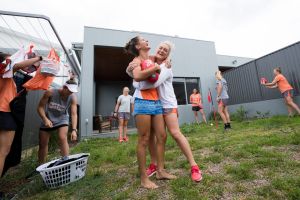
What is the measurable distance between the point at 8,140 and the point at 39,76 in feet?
2.56

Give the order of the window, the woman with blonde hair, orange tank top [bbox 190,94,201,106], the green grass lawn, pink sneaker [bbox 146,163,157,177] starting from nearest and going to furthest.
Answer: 1. the green grass lawn
2. the woman with blonde hair
3. pink sneaker [bbox 146,163,157,177]
4. orange tank top [bbox 190,94,201,106]
5. the window

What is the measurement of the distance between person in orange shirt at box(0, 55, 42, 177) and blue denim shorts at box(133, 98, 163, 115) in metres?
1.22

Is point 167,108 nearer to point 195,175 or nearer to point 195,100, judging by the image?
point 195,175

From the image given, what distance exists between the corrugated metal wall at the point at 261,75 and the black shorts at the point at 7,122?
8224 mm

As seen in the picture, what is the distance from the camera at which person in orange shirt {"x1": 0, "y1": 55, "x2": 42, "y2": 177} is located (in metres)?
2.05

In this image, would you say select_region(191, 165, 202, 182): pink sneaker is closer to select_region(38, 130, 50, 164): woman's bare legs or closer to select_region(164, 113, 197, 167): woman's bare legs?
select_region(164, 113, 197, 167): woman's bare legs

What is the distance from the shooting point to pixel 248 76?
9227mm

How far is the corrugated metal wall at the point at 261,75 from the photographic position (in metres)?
7.09

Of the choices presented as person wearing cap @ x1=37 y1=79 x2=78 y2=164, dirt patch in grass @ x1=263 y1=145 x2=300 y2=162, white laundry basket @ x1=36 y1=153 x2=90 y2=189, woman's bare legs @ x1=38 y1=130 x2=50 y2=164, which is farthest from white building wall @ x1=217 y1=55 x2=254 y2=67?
white laundry basket @ x1=36 y1=153 x2=90 y2=189

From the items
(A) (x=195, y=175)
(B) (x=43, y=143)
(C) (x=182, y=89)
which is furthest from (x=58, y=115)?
(C) (x=182, y=89)

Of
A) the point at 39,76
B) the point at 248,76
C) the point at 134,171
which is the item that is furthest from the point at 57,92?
the point at 248,76

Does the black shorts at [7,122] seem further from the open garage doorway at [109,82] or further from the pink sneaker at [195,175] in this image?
the open garage doorway at [109,82]

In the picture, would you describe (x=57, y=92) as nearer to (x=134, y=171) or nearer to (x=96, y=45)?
(x=134, y=171)

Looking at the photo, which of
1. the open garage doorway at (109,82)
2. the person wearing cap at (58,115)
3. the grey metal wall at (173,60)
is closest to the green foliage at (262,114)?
the grey metal wall at (173,60)
